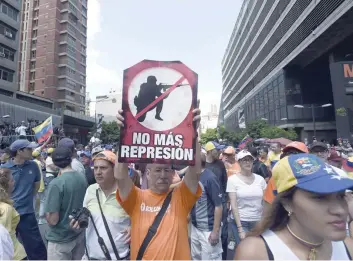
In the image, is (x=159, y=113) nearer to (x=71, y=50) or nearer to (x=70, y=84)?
(x=70, y=84)

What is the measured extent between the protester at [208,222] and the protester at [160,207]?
1.29 metres

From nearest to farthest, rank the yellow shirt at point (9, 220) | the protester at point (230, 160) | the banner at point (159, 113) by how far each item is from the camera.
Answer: the banner at point (159, 113), the yellow shirt at point (9, 220), the protester at point (230, 160)

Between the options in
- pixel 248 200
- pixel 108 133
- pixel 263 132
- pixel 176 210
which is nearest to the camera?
pixel 176 210

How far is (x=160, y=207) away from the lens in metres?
2.22

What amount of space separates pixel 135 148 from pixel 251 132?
32501mm

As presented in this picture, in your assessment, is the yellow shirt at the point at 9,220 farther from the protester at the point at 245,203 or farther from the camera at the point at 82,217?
the protester at the point at 245,203

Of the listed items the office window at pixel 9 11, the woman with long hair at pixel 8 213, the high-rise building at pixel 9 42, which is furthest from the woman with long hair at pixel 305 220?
the office window at pixel 9 11

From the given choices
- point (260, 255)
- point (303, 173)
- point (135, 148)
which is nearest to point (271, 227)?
point (260, 255)

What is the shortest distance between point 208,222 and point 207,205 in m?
0.22

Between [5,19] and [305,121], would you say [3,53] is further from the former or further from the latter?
[305,121]

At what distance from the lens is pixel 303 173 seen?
138cm

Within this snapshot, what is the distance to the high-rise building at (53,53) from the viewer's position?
173 feet

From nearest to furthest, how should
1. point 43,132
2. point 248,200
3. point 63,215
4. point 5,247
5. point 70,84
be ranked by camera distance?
point 5,247
point 63,215
point 248,200
point 43,132
point 70,84

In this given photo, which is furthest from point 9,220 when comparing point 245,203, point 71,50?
point 71,50
